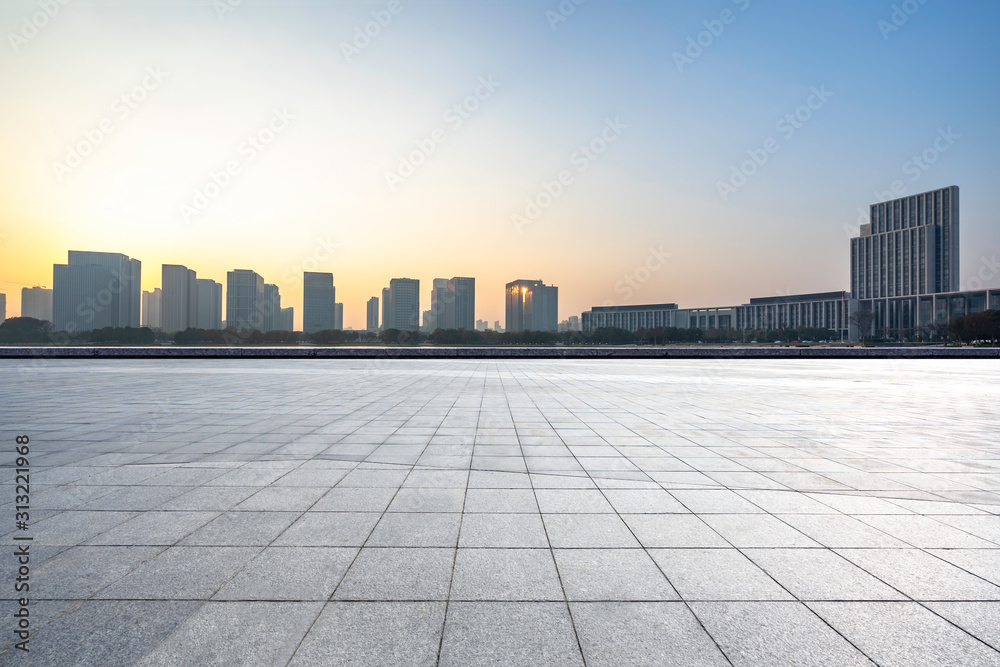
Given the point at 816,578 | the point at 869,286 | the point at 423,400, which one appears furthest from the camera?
the point at 869,286

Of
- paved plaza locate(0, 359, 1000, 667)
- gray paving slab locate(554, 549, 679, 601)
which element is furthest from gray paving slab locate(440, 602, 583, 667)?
gray paving slab locate(554, 549, 679, 601)

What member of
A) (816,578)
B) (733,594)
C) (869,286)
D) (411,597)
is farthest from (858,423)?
(869,286)

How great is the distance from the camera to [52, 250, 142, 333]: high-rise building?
117750mm

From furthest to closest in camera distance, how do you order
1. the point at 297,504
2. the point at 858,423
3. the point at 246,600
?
the point at 858,423 → the point at 297,504 → the point at 246,600

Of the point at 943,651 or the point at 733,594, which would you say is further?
the point at 733,594

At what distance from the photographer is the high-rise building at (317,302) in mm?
181875

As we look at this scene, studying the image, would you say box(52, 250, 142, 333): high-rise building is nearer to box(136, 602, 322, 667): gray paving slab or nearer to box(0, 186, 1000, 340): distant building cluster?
box(0, 186, 1000, 340): distant building cluster

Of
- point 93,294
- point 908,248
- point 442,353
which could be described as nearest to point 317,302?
point 93,294

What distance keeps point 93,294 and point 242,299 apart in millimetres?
33775

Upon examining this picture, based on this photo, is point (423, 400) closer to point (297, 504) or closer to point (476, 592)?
point (297, 504)

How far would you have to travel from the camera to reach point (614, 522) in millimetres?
4555

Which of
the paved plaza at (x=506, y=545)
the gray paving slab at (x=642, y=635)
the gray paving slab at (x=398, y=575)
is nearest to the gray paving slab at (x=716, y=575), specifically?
the paved plaza at (x=506, y=545)

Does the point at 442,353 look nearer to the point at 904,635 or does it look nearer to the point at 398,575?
the point at 398,575

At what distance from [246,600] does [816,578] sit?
3.93 m
